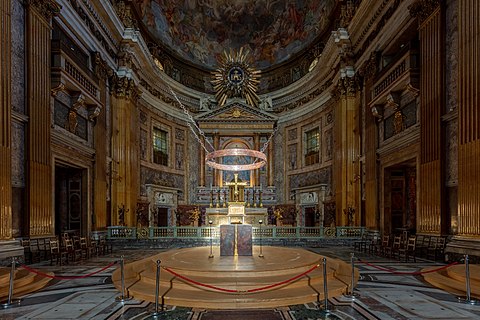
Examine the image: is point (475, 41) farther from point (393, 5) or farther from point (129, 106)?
point (129, 106)

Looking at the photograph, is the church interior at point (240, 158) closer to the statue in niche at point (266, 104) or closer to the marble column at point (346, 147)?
the marble column at point (346, 147)

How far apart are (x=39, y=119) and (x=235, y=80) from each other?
1552cm

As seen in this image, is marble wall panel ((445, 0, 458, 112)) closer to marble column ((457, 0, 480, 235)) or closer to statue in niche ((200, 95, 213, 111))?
marble column ((457, 0, 480, 235))

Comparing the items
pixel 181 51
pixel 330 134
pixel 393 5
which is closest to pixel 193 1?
pixel 181 51

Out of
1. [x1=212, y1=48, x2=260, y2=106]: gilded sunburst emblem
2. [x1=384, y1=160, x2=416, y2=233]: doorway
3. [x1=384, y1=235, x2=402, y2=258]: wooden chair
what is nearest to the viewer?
[x1=384, y1=235, x2=402, y2=258]: wooden chair

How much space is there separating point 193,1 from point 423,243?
64.7 feet

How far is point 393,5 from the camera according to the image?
13125mm

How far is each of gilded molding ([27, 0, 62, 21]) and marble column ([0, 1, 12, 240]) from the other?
126cm

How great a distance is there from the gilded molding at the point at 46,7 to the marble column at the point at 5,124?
1257 mm

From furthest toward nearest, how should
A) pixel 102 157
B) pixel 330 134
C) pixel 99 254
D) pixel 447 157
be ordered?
pixel 330 134 < pixel 102 157 < pixel 99 254 < pixel 447 157

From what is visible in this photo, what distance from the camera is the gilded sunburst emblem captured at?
24.1 metres

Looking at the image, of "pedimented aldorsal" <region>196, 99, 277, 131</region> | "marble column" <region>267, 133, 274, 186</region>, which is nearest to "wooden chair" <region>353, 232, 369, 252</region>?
"marble column" <region>267, 133, 274, 186</region>

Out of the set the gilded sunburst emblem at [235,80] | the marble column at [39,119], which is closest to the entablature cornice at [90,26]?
the marble column at [39,119]

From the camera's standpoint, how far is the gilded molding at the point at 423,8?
10131 mm
